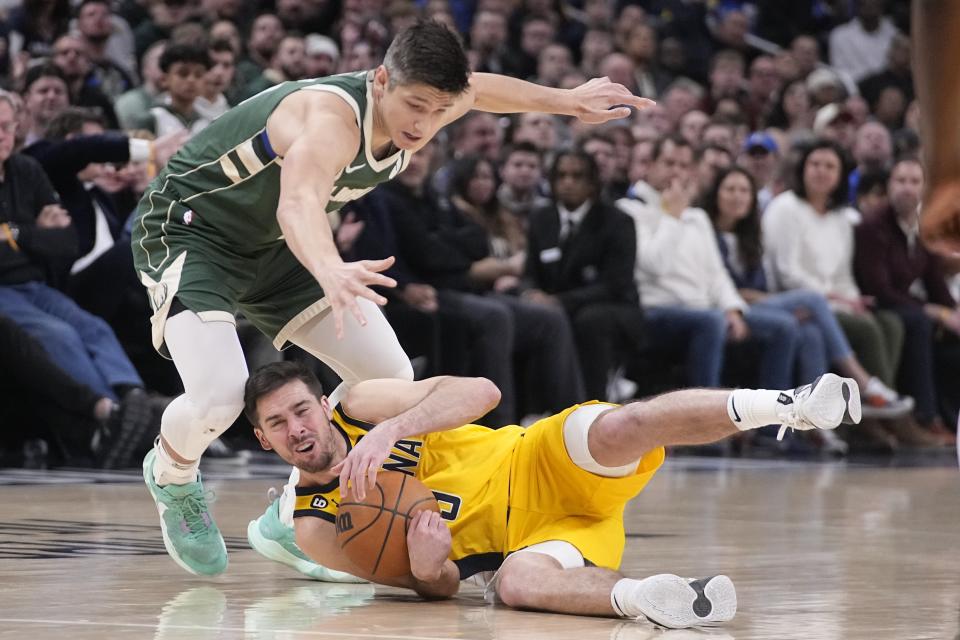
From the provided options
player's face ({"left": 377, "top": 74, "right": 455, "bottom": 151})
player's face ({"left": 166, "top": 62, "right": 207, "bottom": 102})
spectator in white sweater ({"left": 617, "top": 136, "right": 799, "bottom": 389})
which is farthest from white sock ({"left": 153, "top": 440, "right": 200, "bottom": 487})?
spectator in white sweater ({"left": 617, "top": 136, "right": 799, "bottom": 389})

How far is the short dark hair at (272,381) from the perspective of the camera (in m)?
3.98

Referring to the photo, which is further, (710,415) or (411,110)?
(411,110)

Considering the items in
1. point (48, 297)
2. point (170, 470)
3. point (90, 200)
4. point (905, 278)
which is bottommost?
point (905, 278)

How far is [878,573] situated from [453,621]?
1563 millimetres

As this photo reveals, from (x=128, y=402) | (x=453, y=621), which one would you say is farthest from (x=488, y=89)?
(x=128, y=402)

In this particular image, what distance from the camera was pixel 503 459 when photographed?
408 cm

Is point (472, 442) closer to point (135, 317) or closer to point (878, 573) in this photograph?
point (878, 573)

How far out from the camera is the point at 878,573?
4562mm

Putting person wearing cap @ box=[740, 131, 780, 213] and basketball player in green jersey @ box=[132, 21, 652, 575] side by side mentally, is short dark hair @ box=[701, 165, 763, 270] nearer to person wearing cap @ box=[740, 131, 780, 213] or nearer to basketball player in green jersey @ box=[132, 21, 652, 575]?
person wearing cap @ box=[740, 131, 780, 213]

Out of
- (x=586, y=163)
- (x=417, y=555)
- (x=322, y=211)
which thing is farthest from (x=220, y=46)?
(x=417, y=555)

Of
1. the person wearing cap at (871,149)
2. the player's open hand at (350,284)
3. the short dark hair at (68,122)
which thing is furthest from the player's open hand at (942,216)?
the person wearing cap at (871,149)

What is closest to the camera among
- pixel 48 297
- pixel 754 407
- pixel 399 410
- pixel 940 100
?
pixel 940 100

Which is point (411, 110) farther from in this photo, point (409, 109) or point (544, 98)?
point (544, 98)

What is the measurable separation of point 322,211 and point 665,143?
6.42 metres
